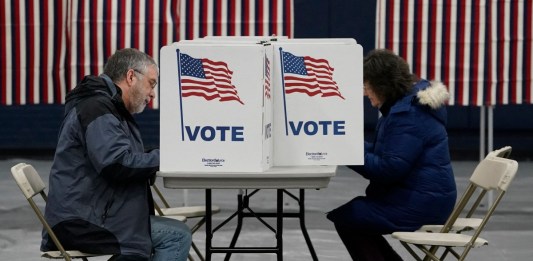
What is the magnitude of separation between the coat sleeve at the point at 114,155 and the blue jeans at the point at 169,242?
0.34 metres

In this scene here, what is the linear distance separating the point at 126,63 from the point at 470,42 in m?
4.42

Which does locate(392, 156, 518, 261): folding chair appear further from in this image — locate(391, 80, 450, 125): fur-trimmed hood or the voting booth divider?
the voting booth divider

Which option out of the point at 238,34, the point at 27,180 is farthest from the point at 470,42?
the point at 27,180

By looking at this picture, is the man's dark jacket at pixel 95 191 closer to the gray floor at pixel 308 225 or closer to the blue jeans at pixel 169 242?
the blue jeans at pixel 169 242

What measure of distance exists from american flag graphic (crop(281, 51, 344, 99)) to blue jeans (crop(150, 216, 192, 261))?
2.68 feet

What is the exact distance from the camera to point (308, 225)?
7961 mm

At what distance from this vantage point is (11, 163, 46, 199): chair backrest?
4676 mm

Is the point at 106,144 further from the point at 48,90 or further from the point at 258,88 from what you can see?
the point at 48,90

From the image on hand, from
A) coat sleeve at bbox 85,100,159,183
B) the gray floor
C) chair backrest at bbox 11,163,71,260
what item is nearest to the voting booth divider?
coat sleeve at bbox 85,100,159,183

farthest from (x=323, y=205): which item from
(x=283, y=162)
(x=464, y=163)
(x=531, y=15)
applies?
(x=283, y=162)

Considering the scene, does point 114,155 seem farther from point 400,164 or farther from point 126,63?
point 400,164

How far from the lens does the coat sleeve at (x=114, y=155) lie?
4379 mm

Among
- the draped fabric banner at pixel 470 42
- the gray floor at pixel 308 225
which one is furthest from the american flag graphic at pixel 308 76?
the draped fabric banner at pixel 470 42

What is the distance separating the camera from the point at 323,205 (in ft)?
29.5
